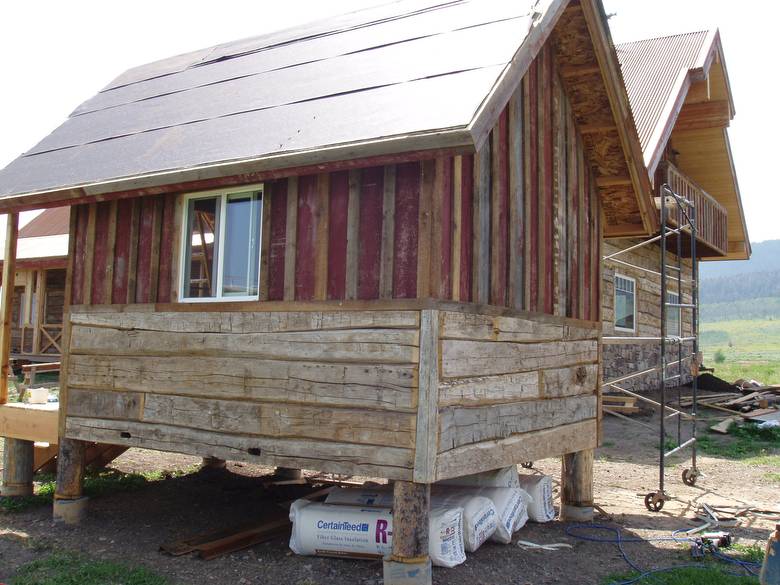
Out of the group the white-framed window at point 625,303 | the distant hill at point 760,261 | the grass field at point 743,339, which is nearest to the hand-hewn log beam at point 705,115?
the white-framed window at point 625,303

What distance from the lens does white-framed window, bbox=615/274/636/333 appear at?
728 inches

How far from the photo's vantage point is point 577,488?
31.2 ft

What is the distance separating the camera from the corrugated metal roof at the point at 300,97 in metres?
Result: 6.43

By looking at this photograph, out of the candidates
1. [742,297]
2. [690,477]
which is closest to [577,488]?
[690,477]

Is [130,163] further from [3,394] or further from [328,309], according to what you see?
[3,394]

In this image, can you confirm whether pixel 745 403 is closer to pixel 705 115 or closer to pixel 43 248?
pixel 705 115

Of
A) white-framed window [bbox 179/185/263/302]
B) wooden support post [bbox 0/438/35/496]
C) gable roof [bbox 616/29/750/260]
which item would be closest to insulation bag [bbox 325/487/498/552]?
white-framed window [bbox 179/185/263/302]

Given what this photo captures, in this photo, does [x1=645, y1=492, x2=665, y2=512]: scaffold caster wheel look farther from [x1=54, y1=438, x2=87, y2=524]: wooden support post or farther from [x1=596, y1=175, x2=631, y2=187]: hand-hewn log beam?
[x1=54, y1=438, x2=87, y2=524]: wooden support post

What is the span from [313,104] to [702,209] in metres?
16.3

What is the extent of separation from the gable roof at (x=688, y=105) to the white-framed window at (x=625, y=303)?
3.93 metres

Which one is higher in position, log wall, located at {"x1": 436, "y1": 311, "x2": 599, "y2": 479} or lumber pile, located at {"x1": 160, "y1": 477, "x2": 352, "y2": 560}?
log wall, located at {"x1": 436, "y1": 311, "x2": 599, "y2": 479}

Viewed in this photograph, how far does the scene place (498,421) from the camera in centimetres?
721

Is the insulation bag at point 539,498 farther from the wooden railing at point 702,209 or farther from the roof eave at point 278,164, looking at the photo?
the wooden railing at point 702,209

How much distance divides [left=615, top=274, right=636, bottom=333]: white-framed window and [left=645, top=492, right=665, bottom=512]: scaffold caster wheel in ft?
29.0
